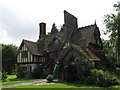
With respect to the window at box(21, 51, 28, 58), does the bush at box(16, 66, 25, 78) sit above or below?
below

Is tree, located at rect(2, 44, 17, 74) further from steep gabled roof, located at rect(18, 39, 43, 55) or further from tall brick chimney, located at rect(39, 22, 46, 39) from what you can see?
steep gabled roof, located at rect(18, 39, 43, 55)

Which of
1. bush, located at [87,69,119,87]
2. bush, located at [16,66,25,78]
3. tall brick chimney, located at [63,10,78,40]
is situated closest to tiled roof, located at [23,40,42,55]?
bush, located at [16,66,25,78]

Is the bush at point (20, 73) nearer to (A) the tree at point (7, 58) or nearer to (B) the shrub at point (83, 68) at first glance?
(B) the shrub at point (83, 68)

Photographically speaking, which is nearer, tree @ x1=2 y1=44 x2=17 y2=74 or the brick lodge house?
the brick lodge house

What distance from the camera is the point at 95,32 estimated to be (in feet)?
98.3

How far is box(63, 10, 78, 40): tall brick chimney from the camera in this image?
102 feet

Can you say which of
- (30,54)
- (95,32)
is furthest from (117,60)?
(30,54)

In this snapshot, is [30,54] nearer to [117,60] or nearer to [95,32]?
[95,32]

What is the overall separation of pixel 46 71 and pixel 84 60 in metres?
11.6

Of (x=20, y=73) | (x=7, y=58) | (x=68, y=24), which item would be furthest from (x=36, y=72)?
(x=7, y=58)

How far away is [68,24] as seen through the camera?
31500mm

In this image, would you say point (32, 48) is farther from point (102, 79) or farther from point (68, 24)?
point (102, 79)

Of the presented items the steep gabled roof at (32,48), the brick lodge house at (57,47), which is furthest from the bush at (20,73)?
the steep gabled roof at (32,48)

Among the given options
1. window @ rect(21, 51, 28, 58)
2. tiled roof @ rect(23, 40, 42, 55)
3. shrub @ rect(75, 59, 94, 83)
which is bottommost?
shrub @ rect(75, 59, 94, 83)
